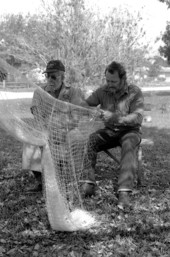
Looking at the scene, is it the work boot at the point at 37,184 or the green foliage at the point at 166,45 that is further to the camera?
the green foliage at the point at 166,45

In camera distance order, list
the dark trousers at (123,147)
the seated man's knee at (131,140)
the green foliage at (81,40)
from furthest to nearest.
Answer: the green foliage at (81,40) < the seated man's knee at (131,140) < the dark trousers at (123,147)

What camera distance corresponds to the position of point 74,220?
3518 millimetres

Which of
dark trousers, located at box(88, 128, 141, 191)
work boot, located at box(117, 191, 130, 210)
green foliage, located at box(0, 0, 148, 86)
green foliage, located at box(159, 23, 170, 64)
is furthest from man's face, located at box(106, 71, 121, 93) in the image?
green foliage, located at box(159, 23, 170, 64)

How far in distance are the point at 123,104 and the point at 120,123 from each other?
350 millimetres

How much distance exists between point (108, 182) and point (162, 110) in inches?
445

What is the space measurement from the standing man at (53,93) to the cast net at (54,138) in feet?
2.12

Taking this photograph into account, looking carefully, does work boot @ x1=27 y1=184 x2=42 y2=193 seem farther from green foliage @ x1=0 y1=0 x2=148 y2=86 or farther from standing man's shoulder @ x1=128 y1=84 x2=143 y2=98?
green foliage @ x1=0 y1=0 x2=148 y2=86

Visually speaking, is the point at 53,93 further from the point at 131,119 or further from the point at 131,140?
the point at 131,140

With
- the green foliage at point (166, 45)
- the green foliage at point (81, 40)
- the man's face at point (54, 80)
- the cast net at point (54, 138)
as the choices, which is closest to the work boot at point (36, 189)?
the cast net at point (54, 138)

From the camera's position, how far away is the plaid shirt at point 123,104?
429 centimetres

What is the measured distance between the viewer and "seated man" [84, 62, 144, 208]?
409cm

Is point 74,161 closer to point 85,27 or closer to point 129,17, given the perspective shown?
point 85,27

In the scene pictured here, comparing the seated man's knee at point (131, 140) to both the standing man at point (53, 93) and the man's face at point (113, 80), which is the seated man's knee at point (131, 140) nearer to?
the man's face at point (113, 80)

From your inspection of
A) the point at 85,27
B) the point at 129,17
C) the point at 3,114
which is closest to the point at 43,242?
the point at 3,114
